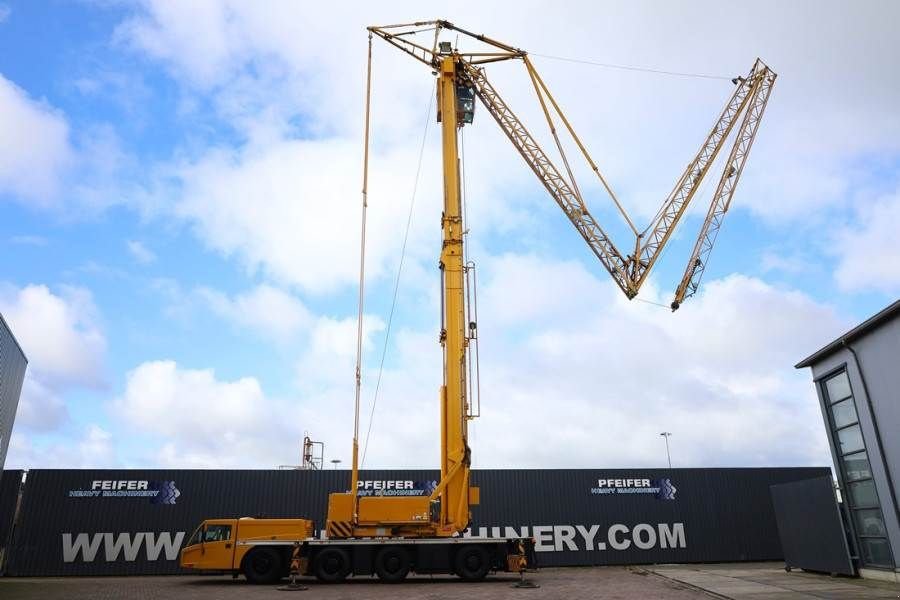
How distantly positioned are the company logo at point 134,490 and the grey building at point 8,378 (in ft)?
17.6

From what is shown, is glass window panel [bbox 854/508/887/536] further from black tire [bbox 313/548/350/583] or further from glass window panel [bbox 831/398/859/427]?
black tire [bbox 313/548/350/583]

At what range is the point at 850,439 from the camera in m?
19.6

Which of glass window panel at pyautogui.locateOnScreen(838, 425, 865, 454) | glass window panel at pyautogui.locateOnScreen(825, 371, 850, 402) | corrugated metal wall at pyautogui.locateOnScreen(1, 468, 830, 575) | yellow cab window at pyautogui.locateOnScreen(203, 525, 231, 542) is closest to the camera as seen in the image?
glass window panel at pyautogui.locateOnScreen(838, 425, 865, 454)

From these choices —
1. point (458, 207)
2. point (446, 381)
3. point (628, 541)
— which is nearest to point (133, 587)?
point (446, 381)

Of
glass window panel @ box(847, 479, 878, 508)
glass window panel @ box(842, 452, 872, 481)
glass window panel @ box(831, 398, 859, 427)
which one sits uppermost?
glass window panel @ box(831, 398, 859, 427)

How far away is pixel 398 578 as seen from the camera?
19422mm

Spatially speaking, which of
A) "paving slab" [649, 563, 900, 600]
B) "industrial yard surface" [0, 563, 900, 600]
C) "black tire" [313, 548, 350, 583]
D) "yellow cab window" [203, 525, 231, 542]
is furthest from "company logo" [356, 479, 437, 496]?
"paving slab" [649, 563, 900, 600]

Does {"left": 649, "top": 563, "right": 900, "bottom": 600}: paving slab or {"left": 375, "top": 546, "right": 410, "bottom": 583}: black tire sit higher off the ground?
{"left": 375, "top": 546, "right": 410, "bottom": 583}: black tire

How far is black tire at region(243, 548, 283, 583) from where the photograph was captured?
20.1m

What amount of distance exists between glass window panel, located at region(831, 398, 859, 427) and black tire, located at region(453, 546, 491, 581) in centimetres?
1202

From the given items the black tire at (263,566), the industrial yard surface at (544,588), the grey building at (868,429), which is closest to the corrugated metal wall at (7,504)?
the industrial yard surface at (544,588)

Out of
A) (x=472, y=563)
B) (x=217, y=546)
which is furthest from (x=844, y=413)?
(x=217, y=546)

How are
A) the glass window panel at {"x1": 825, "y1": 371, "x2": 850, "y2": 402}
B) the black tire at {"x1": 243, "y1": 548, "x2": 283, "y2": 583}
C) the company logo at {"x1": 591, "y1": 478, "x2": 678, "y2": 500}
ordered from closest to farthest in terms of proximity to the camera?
1. the glass window panel at {"x1": 825, "y1": 371, "x2": 850, "y2": 402}
2. the black tire at {"x1": 243, "y1": 548, "x2": 283, "y2": 583}
3. the company logo at {"x1": 591, "y1": 478, "x2": 678, "y2": 500}

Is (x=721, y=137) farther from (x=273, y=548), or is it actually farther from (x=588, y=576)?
(x=273, y=548)
